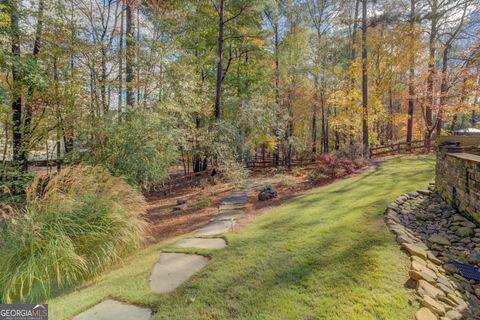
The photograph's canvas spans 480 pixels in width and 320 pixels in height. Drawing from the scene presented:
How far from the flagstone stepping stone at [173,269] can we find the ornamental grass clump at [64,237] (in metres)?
0.71

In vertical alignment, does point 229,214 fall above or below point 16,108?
below

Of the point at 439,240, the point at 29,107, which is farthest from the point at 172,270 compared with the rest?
the point at 29,107

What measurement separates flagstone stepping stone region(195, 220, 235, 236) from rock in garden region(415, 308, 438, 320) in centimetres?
306

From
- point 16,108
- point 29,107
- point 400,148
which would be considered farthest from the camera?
point 400,148

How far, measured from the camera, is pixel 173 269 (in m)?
2.99

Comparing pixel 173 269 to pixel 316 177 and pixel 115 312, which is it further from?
pixel 316 177

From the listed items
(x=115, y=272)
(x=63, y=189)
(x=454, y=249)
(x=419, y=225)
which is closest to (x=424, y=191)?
(x=419, y=225)

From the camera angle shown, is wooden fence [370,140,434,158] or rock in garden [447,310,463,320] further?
wooden fence [370,140,434,158]

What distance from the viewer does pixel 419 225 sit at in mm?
3779

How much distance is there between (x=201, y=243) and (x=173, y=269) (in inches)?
34.3

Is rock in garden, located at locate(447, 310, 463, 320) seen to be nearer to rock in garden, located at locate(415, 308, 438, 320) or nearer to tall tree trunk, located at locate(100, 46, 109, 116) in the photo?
rock in garden, located at locate(415, 308, 438, 320)

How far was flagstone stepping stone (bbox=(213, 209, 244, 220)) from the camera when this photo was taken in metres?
5.49

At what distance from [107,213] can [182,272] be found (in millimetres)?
1527

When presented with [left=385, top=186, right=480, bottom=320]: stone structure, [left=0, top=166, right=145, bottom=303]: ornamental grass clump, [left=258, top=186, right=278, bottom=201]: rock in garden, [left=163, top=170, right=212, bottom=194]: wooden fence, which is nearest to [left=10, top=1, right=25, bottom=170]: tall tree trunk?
[left=0, top=166, right=145, bottom=303]: ornamental grass clump
